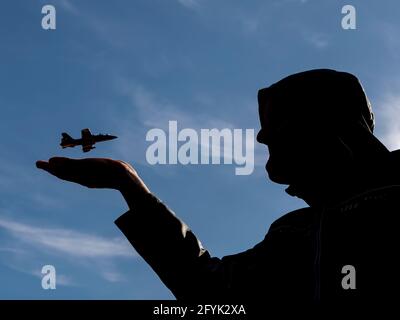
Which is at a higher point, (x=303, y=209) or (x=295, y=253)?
(x=303, y=209)

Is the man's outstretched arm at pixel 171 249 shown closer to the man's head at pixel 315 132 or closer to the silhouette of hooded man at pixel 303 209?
the silhouette of hooded man at pixel 303 209

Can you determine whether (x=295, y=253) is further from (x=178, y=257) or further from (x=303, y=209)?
(x=178, y=257)

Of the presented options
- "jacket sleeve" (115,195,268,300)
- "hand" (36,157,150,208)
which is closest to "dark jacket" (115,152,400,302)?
"jacket sleeve" (115,195,268,300)

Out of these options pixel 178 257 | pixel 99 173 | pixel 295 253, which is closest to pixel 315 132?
pixel 295 253

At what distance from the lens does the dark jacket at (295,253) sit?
9.34 ft

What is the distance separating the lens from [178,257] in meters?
3.41

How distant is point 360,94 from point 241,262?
1.42 meters

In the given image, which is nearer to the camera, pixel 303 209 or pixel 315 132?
pixel 315 132

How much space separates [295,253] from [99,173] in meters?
1.29

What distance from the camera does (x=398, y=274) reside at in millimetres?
2711

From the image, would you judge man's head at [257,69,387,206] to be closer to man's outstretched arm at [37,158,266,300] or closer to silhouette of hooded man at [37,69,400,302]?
silhouette of hooded man at [37,69,400,302]

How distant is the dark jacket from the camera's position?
2846 millimetres
